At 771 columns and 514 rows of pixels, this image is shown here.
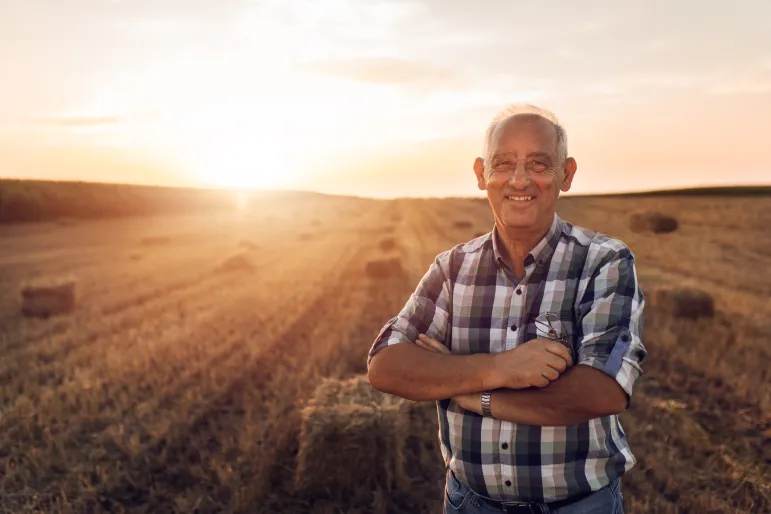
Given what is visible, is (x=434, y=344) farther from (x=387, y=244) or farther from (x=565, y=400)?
(x=387, y=244)

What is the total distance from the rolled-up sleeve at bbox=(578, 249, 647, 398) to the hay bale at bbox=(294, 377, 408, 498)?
382cm

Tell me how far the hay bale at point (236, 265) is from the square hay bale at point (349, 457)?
1888 cm

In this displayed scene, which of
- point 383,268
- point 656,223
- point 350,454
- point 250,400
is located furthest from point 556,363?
point 656,223

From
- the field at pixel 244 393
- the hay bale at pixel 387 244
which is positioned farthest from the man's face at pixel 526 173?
the hay bale at pixel 387 244

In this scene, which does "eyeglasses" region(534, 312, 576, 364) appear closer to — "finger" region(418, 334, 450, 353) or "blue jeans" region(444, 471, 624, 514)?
"finger" region(418, 334, 450, 353)

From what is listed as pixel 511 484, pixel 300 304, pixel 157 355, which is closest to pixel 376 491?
pixel 511 484

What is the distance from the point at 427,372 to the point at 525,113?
52.9 inches

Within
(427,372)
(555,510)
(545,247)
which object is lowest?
(555,510)

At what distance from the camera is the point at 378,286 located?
18.1m

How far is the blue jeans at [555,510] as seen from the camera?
7.96 feet

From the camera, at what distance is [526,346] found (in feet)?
8.27

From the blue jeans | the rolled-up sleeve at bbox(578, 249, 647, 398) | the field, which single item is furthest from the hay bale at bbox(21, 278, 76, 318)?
the rolled-up sleeve at bbox(578, 249, 647, 398)

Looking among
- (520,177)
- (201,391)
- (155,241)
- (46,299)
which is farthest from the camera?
(155,241)

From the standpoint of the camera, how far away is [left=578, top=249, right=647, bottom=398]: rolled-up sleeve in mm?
2365
